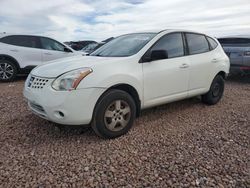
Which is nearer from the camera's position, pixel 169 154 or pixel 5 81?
pixel 169 154

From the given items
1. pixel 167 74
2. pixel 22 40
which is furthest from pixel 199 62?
pixel 22 40

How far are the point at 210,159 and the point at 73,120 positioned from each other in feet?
5.92

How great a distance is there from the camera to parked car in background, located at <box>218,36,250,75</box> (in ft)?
23.7

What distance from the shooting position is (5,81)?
779cm

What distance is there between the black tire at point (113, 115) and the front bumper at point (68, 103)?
10 cm

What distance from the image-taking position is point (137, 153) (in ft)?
9.96

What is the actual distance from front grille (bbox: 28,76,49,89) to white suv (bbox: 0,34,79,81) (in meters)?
4.86

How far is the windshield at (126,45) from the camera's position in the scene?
3.83 metres

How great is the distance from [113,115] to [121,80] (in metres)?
0.51

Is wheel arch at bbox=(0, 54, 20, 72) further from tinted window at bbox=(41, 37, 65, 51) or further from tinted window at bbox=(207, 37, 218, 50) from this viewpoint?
tinted window at bbox=(207, 37, 218, 50)

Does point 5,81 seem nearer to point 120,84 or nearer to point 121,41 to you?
point 121,41

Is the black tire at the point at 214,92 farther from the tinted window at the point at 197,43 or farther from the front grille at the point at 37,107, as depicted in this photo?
the front grille at the point at 37,107

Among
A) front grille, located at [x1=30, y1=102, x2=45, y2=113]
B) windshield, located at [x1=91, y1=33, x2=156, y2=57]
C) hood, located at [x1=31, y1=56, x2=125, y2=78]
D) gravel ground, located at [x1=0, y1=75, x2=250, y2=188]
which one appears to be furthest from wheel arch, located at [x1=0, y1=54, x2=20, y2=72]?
front grille, located at [x1=30, y1=102, x2=45, y2=113]

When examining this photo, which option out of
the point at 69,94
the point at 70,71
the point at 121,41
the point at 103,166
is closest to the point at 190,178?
the point at 103,166
